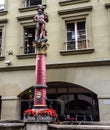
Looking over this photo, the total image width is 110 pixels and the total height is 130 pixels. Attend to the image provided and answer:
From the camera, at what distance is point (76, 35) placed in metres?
14.6

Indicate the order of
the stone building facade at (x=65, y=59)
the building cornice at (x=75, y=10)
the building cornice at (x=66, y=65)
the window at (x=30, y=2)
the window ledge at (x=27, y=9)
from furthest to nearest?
the window at (x=30, y=2), the window ledge at (x=27, y=9), the building cornice at (x=75, y=10), the stone building facade at (x=65, y=59), the building cornice at (x=66, y=65)

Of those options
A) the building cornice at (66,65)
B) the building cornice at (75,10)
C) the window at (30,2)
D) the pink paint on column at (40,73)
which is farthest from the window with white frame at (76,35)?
the pink paint on column at (40,73)

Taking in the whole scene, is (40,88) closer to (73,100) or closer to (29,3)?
(73,100)

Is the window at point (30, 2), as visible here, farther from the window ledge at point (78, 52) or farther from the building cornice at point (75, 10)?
the window ledge at point (78, 52)

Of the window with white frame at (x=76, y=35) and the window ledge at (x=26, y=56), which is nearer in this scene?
the window with white frame at (x=76, y=35)

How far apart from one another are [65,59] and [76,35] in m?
1.74

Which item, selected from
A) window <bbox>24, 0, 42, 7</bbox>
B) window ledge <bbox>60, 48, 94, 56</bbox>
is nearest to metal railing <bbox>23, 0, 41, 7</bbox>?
window <bbox>24, 0, 42, 7</bbox>

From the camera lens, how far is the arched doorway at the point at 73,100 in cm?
1369

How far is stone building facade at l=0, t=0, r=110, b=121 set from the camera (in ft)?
43.7

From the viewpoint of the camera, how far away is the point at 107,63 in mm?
13047

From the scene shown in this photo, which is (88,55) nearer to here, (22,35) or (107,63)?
(107,63)

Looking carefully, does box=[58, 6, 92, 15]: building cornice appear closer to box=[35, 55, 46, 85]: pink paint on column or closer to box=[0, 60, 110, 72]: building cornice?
box=[0, 60, 110, 72]: building cornice

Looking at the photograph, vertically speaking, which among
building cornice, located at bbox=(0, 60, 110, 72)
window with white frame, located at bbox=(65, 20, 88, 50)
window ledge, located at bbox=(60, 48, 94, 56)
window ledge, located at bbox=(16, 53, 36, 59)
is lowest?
building cornice, located at bbox=(0, 60, 110, 72)

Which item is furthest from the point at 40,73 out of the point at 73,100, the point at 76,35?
the point at 76,35
